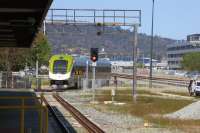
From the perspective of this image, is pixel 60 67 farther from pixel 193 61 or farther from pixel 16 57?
pixel 193 61

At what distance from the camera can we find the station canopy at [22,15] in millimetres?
17297

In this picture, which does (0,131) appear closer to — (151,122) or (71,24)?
(151,122)

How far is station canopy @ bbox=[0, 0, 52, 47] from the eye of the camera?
1730 cm

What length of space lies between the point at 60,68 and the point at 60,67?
0.34 ft

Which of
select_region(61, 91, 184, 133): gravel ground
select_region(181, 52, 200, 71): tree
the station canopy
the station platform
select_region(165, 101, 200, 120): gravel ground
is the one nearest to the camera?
the station platform

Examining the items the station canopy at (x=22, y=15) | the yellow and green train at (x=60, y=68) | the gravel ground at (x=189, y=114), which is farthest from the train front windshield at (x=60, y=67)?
the station canopy at (x=22, y=15)

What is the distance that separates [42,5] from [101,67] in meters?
51.1

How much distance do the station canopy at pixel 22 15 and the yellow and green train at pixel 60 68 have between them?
31.3 meters

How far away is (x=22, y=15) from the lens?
20594mm

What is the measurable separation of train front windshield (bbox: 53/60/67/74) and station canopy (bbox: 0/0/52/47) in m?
31.3

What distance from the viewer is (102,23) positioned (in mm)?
47406

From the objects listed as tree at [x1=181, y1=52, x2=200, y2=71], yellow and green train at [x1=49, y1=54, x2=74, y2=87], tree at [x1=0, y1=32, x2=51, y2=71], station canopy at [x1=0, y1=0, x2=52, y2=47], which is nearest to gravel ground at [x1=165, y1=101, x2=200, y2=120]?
station canopy at [x1=0, y1=0, x2=52, y2=47]

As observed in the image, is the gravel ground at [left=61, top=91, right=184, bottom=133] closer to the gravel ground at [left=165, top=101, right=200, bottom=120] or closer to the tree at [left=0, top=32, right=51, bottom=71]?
the gravel ground at [left=165, top=101, right=200, bottom=120]

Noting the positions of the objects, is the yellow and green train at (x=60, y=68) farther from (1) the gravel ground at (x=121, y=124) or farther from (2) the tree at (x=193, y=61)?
(2) the tree at (x=193, y=61)
